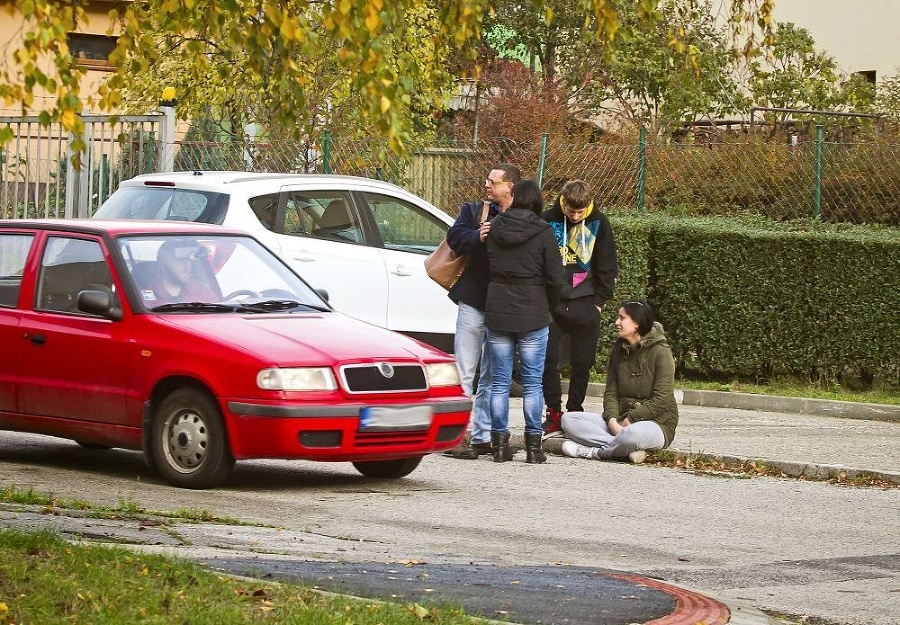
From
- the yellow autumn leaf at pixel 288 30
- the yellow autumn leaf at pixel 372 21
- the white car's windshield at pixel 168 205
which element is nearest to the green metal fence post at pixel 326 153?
the white car's windshield at pixel 168 205

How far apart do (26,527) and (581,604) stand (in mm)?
2594

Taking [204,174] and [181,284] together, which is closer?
[181,284]

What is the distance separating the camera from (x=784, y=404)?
1667cm

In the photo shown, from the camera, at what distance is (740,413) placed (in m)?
16.4

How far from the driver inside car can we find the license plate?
1430 mm

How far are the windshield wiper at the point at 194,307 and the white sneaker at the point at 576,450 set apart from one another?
304cm

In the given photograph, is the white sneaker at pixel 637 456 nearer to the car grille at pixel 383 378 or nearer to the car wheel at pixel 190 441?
the car grille at pixel 383 378

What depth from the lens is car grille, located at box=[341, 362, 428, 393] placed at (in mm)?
10086

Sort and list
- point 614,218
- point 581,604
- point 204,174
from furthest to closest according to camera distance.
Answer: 1. point 614,218
2. point 204,174
3. point 581,604

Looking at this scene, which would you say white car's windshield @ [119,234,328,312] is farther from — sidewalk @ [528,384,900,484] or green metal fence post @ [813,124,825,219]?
green metal fence post @ [813,124,825,219]

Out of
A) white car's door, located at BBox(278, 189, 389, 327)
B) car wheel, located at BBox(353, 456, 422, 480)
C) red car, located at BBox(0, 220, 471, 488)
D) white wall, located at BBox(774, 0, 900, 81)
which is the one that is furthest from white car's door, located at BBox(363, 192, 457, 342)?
white wall, located at BBox(774, 0, 900, 81)

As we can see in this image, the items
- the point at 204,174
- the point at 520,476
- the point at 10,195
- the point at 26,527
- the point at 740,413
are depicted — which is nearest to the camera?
the point at 26,527

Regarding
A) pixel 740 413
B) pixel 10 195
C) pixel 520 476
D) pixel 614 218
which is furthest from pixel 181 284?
pixel 10 195

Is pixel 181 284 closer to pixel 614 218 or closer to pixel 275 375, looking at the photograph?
pixel 275 375
